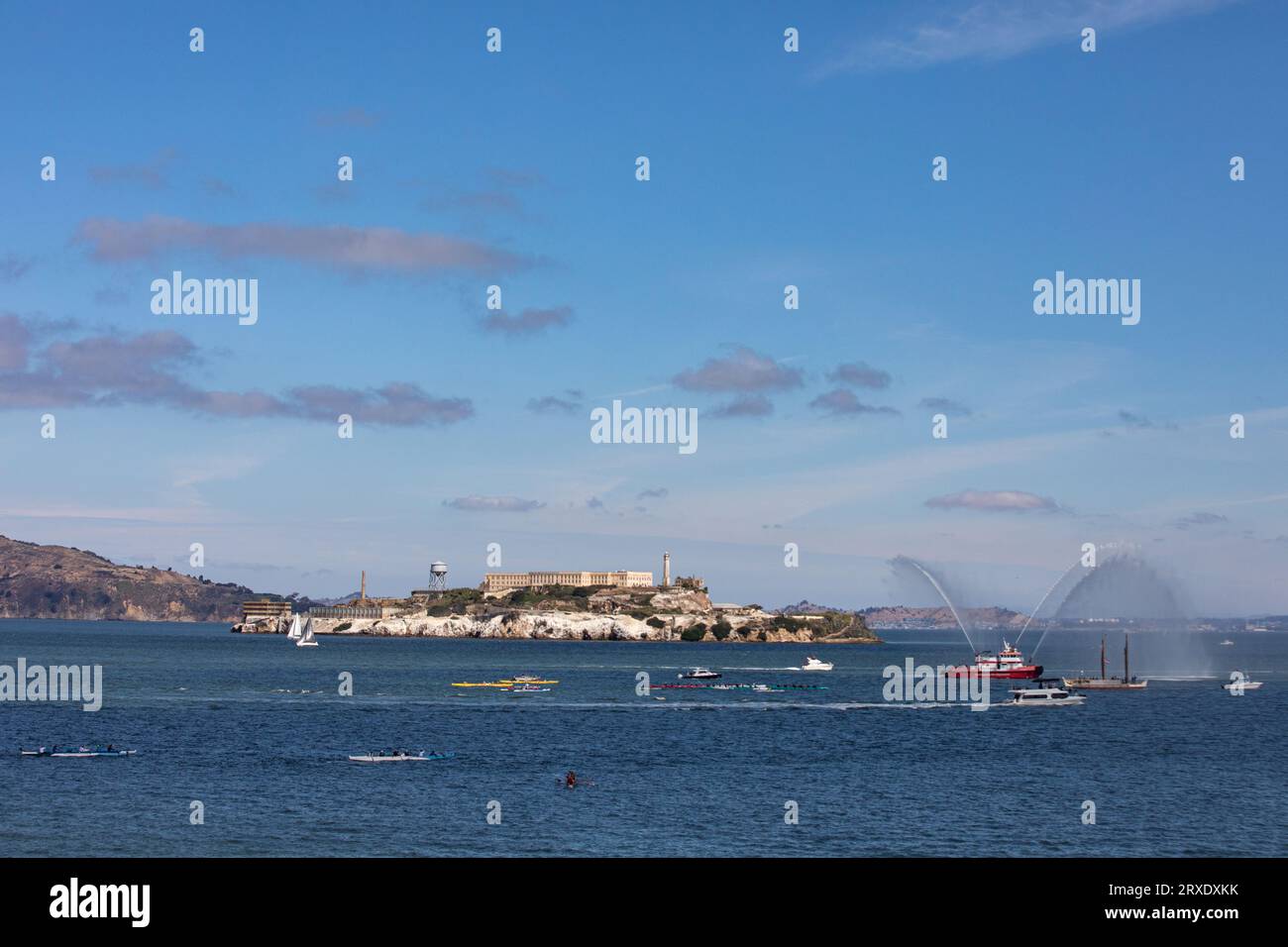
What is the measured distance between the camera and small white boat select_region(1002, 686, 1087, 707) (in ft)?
524

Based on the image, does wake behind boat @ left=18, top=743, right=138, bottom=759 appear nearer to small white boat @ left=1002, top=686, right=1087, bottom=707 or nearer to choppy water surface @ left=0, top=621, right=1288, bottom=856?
choppy water surface @ left=0, top=621, right=1288, bottom=856

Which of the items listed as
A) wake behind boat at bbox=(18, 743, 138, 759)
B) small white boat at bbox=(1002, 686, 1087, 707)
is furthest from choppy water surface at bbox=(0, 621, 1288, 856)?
small white boat at bbox=(1002, 686, 1087, 707)

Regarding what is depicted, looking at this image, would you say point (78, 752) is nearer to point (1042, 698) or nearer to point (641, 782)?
point (641, 782)

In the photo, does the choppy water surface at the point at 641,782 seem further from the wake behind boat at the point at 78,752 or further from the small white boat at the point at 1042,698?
the small white boat at the point at 1042,698

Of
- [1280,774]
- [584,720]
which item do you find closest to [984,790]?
[1280,774]

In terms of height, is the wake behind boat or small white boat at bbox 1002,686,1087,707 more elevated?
the wake behind boat

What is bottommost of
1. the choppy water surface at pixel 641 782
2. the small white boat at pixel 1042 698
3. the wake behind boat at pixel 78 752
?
the small white boat at pixel 1042 698

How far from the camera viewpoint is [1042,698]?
162 m

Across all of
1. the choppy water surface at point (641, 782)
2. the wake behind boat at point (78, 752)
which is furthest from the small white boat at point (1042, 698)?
the wake behind boat at point (78, 752)

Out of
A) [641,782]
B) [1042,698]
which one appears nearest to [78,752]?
[641,782]

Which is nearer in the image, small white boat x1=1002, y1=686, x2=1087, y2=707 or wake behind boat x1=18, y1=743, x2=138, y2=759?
wake behind boat x1=18, y1=743, x2=138, y2=759

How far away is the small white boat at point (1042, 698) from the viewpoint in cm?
15962
